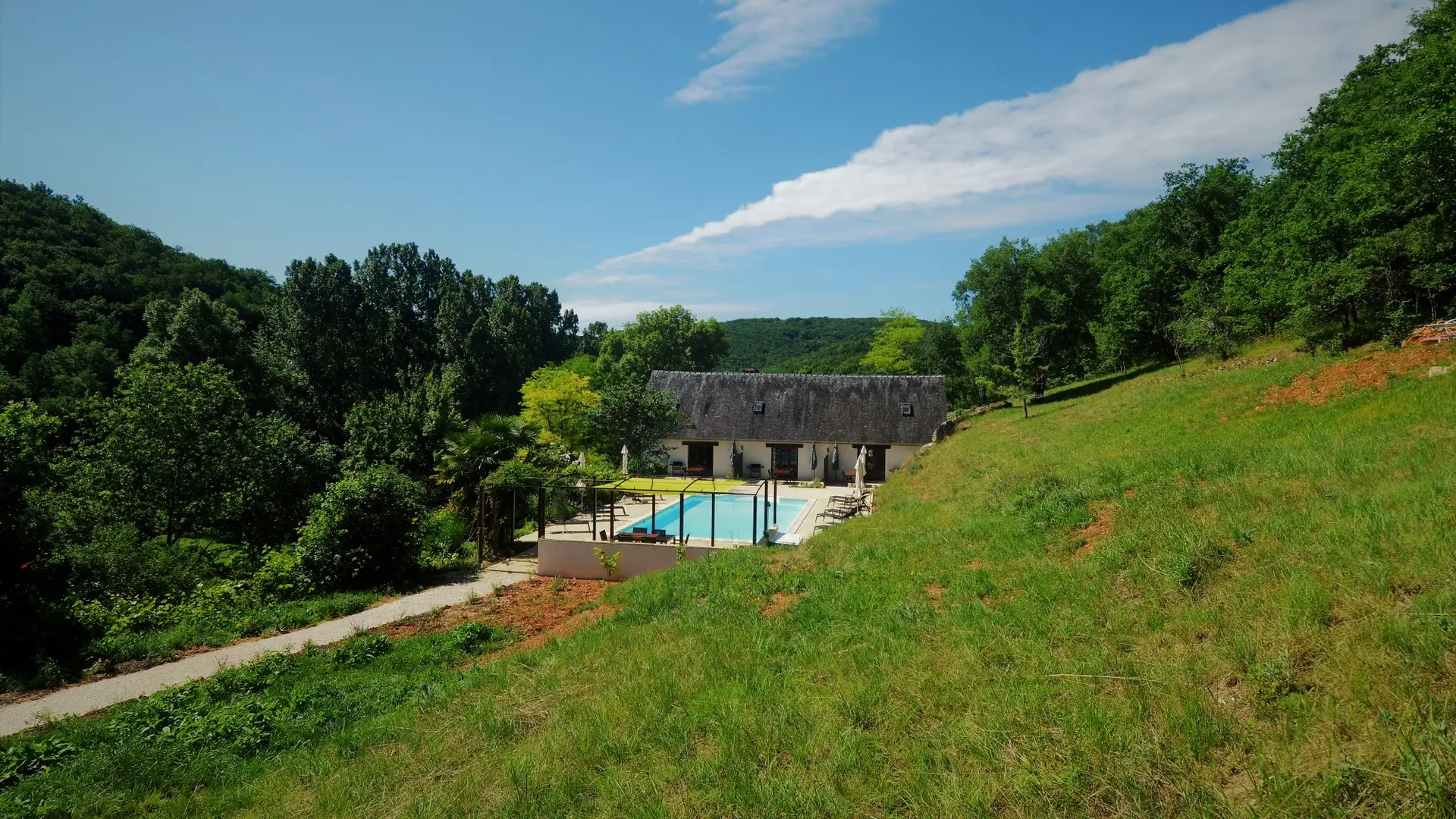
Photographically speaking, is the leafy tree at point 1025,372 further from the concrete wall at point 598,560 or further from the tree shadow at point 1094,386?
the concrete wall at point 598,560

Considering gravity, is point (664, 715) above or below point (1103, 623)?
below

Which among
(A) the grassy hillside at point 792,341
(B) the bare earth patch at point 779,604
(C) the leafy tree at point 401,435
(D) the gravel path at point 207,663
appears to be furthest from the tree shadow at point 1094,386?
(A) the grassy hillside at point 792,341

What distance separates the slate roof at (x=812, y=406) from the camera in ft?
96.4

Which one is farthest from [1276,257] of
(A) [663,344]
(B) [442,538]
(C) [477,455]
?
(A) [663,344]

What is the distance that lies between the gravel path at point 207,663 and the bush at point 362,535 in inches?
58.6

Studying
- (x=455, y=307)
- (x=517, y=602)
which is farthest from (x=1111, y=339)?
(x=455, y=307)

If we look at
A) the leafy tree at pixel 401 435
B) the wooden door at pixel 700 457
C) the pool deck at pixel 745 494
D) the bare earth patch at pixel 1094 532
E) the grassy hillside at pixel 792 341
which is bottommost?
the pool deck at pixel 745 494

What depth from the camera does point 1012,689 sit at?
464cm

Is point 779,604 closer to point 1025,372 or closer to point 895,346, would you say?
point 1025,372

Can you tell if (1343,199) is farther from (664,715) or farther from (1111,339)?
(664,715)

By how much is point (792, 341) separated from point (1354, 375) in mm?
98604

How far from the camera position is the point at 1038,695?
4.48 metres

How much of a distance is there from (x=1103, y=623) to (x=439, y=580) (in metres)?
14.4

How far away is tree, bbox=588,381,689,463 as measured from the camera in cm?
2633
